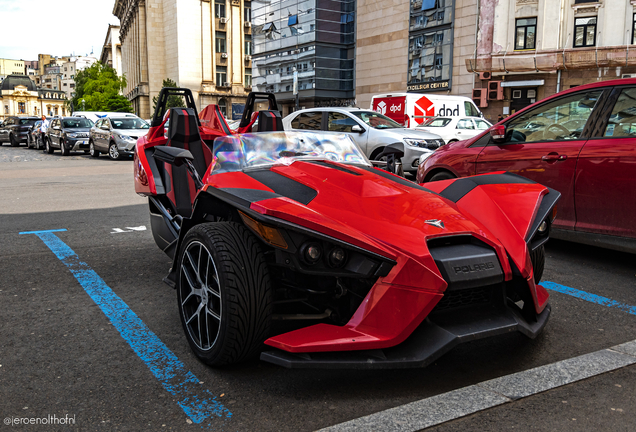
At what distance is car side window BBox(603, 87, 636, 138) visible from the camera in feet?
16.0

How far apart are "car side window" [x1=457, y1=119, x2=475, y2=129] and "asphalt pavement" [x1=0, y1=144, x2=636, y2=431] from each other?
14622 millimetres

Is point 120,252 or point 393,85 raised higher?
point 393,85

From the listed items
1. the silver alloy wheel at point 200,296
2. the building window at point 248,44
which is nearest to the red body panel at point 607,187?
the silver alloy wheel at point 200,296

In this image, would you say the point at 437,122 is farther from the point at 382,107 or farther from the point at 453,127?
the point at 382,107

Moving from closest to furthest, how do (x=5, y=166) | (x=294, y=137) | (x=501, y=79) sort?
(x=294, y=137), (x=5, y=166), (x=501, y=79)

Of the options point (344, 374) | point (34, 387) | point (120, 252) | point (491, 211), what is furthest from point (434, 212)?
point (120, 252)

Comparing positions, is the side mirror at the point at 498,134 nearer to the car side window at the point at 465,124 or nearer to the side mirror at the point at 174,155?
the side mirror at the point at 174,155

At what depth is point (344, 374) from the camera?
2.90 m

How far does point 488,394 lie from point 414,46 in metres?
39.5

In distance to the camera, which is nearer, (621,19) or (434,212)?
(434,212)

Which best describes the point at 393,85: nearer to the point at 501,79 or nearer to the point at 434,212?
the point at 501,79

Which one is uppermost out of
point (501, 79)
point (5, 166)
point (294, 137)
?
point (501, 79)

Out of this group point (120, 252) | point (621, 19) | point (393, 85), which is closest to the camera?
point (120, 252)

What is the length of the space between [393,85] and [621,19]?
15.8 metres
